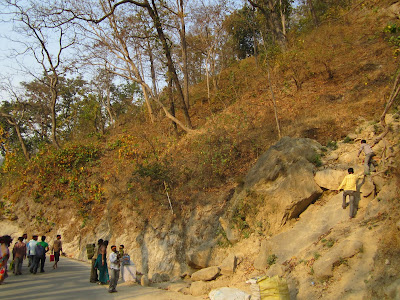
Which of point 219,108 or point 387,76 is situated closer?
point 387,76

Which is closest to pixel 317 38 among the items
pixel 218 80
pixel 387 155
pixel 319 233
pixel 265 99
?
pixel 265 99

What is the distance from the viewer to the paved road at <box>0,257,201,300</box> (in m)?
8.49

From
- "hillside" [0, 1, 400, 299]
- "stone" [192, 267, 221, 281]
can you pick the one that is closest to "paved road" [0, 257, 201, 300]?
"stone" [192, 267, 221, 281]

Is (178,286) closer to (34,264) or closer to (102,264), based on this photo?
(102,264)

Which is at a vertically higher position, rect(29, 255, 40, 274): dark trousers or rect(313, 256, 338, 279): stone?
rect(29, 255, 40, 274): dark trousers

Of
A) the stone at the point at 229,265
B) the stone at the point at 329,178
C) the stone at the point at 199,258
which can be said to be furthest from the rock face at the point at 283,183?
the stone at the point at 199,258

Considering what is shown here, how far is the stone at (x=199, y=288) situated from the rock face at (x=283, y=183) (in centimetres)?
268

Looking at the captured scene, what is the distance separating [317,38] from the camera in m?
20.6

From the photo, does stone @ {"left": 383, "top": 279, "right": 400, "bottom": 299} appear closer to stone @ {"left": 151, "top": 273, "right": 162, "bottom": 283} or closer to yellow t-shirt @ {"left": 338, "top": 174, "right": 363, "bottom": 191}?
yellow t-shirt @ {"left": 338, "top": 174, "right": 363, "bottom": 191}

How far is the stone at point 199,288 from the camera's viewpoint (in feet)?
30.7

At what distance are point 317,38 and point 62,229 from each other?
1924cm

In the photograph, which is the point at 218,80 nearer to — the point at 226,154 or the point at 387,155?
the point at 226,154

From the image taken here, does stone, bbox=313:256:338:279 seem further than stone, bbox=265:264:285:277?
No

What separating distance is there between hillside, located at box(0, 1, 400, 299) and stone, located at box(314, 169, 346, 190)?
70 millimetres
